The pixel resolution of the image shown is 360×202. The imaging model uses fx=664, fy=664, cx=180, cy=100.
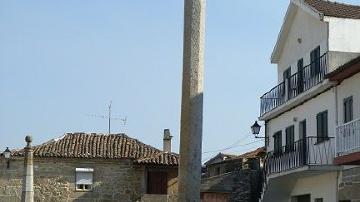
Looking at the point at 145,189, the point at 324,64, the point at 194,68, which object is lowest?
the point at 145,189

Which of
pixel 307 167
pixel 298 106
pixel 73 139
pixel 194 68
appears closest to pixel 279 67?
pixel 298 106

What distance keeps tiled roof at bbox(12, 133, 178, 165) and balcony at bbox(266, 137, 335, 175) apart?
37.5 ft

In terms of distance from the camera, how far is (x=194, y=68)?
8484 mm

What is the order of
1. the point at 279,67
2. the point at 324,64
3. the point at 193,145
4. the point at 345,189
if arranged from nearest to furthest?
1. the point at 193,145
2. the point at 345,189
3. the point at 324,64
4. the point at 279,67

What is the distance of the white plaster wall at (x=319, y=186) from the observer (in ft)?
71.8

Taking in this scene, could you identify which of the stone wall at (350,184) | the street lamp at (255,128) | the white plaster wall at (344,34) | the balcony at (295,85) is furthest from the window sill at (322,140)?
the street lamp at (255,128)

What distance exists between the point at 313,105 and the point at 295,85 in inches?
86.2

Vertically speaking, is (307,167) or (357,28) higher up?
(357,28)

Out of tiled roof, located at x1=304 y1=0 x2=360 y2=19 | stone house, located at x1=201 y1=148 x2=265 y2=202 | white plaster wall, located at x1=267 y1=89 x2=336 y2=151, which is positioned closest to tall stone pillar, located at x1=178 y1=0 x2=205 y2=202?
white plaster wall, located at x1=267 y1=89 x2=336 y2=151

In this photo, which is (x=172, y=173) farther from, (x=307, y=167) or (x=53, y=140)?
(x=307, y=167)

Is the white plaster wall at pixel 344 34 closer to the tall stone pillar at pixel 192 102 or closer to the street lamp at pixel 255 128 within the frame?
the street lamp at pixel 255 128

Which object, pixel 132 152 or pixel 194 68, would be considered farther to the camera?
pixel 132 152

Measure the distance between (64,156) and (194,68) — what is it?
94.1 feet

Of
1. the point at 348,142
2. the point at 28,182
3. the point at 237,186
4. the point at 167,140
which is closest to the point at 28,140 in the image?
the point at 28,182
